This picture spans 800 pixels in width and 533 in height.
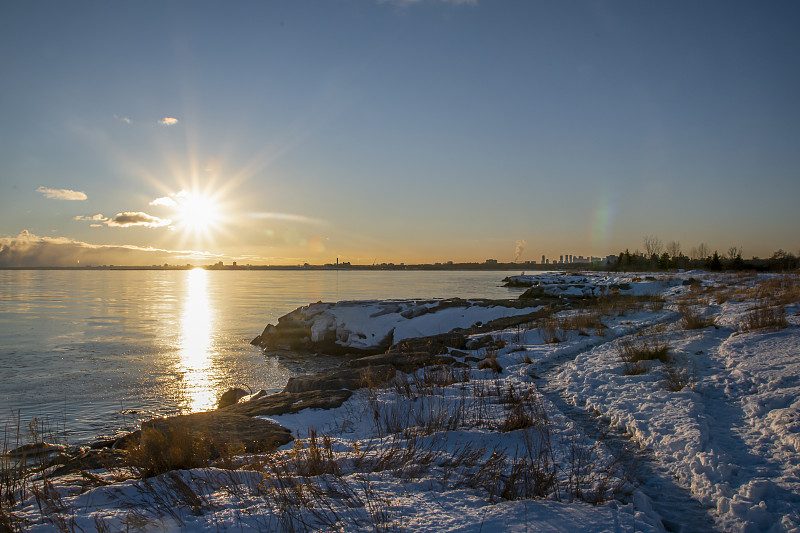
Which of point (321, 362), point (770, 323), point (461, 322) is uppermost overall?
point (770, 323)

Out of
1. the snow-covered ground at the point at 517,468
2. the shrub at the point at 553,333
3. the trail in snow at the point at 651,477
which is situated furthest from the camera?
the shrub at the point at 553,333

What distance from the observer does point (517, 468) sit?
3479mm

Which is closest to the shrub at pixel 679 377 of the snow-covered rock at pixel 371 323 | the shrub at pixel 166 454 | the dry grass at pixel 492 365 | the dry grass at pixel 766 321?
the dry grass at pixel 492 365

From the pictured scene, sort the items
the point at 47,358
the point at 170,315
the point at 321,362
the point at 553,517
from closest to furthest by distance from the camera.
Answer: the point at 553,517 < the point at 47,358 < the point at 321,362 < the point at 170,315

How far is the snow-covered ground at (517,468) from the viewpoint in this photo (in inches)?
110

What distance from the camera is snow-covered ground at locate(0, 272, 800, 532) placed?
9.13 feet

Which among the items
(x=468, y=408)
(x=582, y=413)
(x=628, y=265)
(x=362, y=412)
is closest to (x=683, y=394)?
(x=582, y=413)

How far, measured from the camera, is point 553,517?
2.78m

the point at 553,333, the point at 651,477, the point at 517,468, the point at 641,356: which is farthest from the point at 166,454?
the point at 553,333

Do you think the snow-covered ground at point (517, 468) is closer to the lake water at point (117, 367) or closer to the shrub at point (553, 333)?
the lake water at point (117, 367)

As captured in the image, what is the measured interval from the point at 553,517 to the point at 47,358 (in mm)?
18443

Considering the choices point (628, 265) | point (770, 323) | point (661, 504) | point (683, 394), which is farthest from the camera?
point (628, 265)

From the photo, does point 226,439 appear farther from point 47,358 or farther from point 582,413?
point 47,358

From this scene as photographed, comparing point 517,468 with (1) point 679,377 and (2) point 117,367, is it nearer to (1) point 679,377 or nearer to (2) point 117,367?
(1) point 679,377
